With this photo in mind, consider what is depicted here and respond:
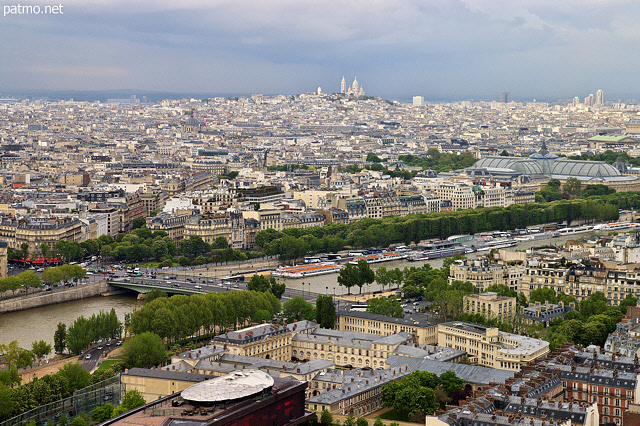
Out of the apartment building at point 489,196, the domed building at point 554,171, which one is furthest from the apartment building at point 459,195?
the domed building at point 554,171

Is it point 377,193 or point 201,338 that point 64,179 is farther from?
point 201,338

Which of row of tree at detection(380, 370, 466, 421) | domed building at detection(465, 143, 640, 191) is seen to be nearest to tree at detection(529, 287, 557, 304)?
row of tree at detection(380, 370, 466, 421)

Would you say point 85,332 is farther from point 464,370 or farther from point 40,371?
point 464,370

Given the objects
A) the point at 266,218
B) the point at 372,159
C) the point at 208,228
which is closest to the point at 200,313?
the point at 208,228

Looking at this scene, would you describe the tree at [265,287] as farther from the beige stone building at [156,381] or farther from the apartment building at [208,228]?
the apartment building at [208,228]

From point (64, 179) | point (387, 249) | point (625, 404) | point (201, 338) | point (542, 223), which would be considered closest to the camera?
point (625, 404)

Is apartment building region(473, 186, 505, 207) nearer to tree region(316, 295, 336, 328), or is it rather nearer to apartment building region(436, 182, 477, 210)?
apartment building region(436, 182, 477, 210)

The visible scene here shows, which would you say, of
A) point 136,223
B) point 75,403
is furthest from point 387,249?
point 75,403

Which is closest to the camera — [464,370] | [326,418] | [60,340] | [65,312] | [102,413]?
[326,418]
